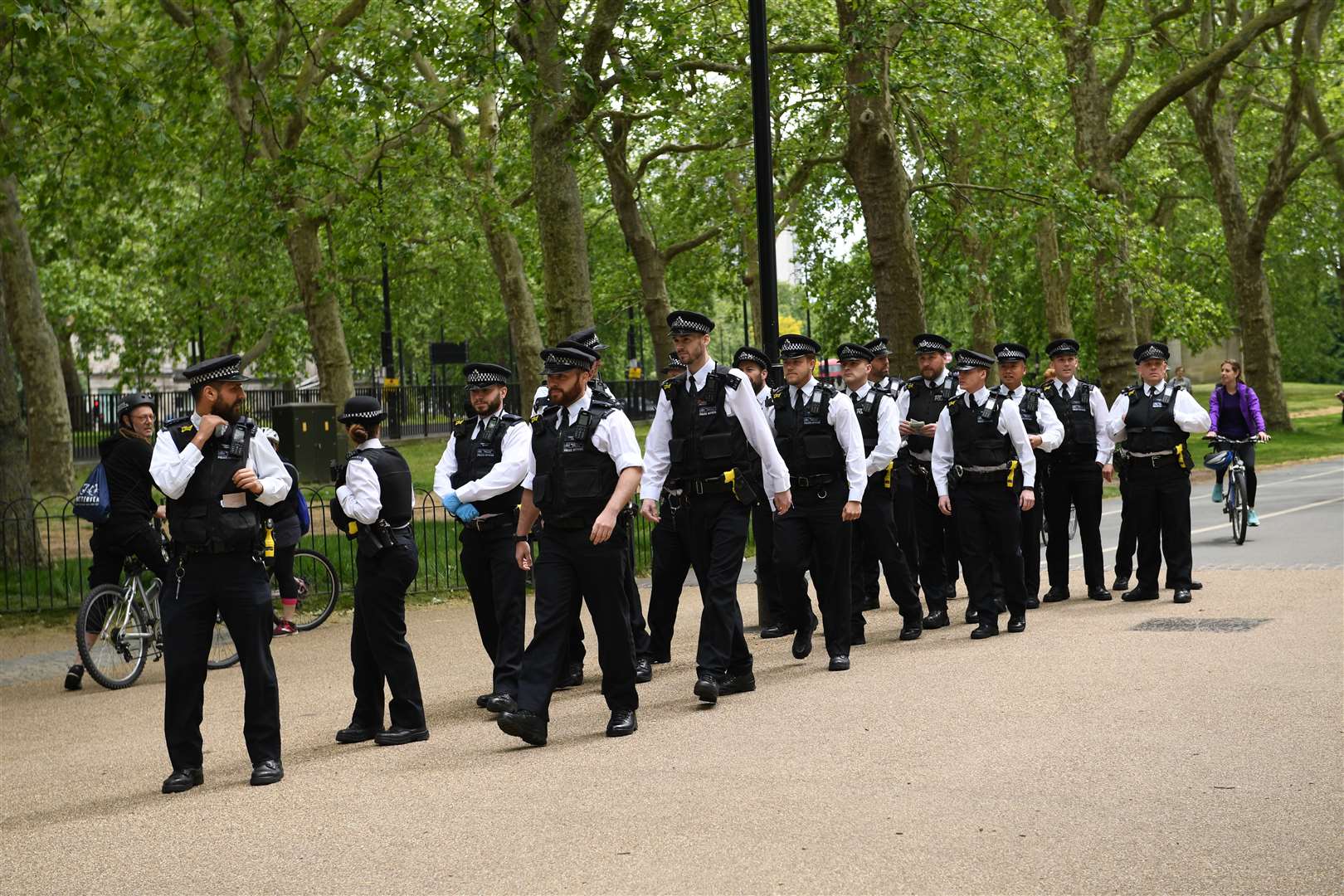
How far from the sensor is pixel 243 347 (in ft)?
134

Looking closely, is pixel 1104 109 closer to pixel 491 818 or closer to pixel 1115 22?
pixel 1115 22

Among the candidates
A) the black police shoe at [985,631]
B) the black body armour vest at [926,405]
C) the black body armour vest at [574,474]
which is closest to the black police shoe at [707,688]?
the black body armour vest at [574,474]

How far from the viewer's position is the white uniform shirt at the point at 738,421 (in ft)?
30.2

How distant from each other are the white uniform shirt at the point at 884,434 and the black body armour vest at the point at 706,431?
2331mm

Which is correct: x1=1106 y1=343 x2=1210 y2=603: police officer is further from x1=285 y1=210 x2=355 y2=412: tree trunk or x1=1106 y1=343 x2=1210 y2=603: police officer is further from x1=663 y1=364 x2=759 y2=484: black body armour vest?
x1=285 y1=210 x2=355 y2=412: tree trunk

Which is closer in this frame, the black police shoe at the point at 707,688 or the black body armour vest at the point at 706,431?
the black police shoe at the point at 707,688

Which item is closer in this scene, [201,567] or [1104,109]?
[201,567]

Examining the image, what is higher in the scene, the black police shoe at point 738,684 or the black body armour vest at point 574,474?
the black body armour vest at point 574,474

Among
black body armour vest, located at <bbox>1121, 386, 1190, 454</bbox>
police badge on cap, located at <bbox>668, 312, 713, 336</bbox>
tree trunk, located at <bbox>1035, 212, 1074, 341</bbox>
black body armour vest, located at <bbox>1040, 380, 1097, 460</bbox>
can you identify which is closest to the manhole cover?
black body armour vest, located at <bbox>1121, 386, 1190, 454</bbox>

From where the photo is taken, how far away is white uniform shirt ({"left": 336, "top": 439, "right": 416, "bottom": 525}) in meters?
8.20

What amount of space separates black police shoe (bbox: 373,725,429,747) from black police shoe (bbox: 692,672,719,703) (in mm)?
1467

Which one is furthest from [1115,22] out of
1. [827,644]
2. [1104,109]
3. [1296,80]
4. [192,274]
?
[827,644]

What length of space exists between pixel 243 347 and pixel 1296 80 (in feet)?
82.5

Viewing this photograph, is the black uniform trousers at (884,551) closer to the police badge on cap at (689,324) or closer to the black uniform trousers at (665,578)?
the black uniform trousers at (665,578)
